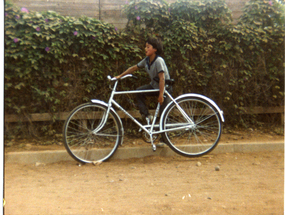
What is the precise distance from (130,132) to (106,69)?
116 cm

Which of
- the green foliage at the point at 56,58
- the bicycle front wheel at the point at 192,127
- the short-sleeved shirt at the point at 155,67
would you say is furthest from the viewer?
the green foliage at the point at 56,58

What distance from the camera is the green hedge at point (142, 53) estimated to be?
13.9 ft

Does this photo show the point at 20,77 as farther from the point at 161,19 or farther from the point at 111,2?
the point at 161,19

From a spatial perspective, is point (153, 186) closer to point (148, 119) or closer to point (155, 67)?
point (148, 119)

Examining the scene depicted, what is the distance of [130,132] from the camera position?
475 centimetres

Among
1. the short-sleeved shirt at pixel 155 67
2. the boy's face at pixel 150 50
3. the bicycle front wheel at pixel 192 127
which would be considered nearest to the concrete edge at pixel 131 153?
the bicycle front wheel at pixel 192 127

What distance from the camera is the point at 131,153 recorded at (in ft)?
13.8

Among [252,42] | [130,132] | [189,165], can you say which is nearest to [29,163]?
[130,132]

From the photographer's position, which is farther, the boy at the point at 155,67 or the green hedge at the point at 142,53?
the green hedge at the point at 142,53

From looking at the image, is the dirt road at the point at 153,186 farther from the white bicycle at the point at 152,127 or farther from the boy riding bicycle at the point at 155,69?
the boy riding bicycle at the point at 155,69

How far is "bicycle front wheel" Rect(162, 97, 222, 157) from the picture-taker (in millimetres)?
4023

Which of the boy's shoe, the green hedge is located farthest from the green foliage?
the boy's shoe

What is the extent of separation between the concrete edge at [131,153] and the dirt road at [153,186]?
0.12m

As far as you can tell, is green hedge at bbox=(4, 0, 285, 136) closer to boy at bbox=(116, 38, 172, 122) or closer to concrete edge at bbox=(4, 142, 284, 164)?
boy at bbox=(116, 38, 172, 122)
